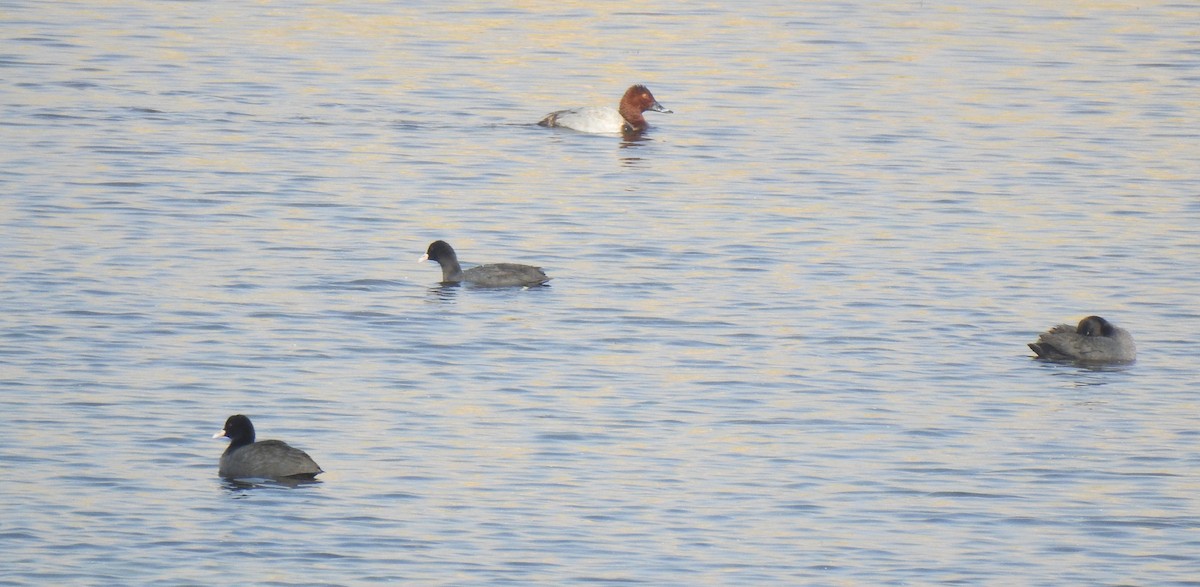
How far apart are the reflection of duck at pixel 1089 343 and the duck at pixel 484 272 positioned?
13.5 ft

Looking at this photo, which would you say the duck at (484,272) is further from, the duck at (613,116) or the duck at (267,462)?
the duck at (613,116)

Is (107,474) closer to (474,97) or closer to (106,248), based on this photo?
(106,248)

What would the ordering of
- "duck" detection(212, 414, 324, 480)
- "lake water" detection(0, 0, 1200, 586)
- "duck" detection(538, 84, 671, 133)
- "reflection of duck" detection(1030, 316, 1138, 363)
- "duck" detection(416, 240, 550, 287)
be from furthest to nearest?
"duck" detection(538, 84, 671, 133), "duck" detection(416, 240, 550, 287), "reflection of duck" detection(1030, 316, 1138, 363), "duck" detection(212, 414, 324, 480), "lake water" detection(0, 0, 1200, 586)

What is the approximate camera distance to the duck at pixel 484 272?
1775cm

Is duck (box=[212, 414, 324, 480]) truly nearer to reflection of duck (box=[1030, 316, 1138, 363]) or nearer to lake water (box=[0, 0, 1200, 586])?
lake water (box=[0, 0, 1200, 586])

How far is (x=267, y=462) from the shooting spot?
12.5 meters

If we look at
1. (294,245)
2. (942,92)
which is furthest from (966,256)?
→ (942,92)

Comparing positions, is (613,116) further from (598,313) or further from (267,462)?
(267,462)

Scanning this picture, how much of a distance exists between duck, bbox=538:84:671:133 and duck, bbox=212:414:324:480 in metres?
13.7

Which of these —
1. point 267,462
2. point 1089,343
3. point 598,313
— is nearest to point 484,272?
point 598,313

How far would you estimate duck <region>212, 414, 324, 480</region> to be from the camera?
12477 mm

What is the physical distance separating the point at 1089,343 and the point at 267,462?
20.9 feet

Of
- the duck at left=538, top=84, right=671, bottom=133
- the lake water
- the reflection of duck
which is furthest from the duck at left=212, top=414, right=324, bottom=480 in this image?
the duck at left=538, top=84, right=671, bottom=133

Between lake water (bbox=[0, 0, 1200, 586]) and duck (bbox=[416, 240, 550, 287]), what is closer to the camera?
lake water (bbox=[0, 0, 1200, 586])
